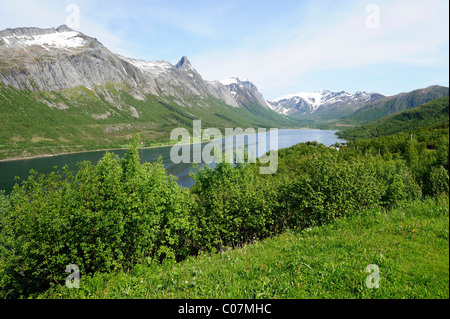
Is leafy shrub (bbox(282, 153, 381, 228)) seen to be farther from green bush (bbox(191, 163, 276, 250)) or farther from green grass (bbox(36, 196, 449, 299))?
green grass (bbox(36, 196, 449, 299))

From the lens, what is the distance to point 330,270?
6.67 meters

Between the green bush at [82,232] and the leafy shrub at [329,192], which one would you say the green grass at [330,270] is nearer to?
the green bush at [82,232]

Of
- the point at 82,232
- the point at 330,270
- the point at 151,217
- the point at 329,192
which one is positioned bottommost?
the point at 82,232

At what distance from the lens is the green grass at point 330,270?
18.9ft

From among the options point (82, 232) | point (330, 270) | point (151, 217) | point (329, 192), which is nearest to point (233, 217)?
point (151, 217)

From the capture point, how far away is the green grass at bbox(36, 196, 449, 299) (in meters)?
5.77

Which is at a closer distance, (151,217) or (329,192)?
(151,217)

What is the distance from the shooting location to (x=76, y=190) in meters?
16.8

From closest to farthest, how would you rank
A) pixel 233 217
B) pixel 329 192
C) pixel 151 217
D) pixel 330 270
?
pixel 330 270, pixel 151 217, pixel 329 192, pixel 233 217

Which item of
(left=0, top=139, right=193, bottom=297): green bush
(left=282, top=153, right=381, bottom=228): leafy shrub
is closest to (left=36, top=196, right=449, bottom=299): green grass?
(left=0, top=139, right=193, bottom=297): green bush

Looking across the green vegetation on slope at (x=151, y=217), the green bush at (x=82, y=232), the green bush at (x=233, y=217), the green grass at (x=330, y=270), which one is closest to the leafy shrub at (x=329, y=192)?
the green vegetation on slope at (x=151, y=217)

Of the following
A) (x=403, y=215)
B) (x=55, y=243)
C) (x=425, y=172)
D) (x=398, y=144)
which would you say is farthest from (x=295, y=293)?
(x=398, y=144)

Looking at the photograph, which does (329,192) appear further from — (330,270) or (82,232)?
(82,232)
